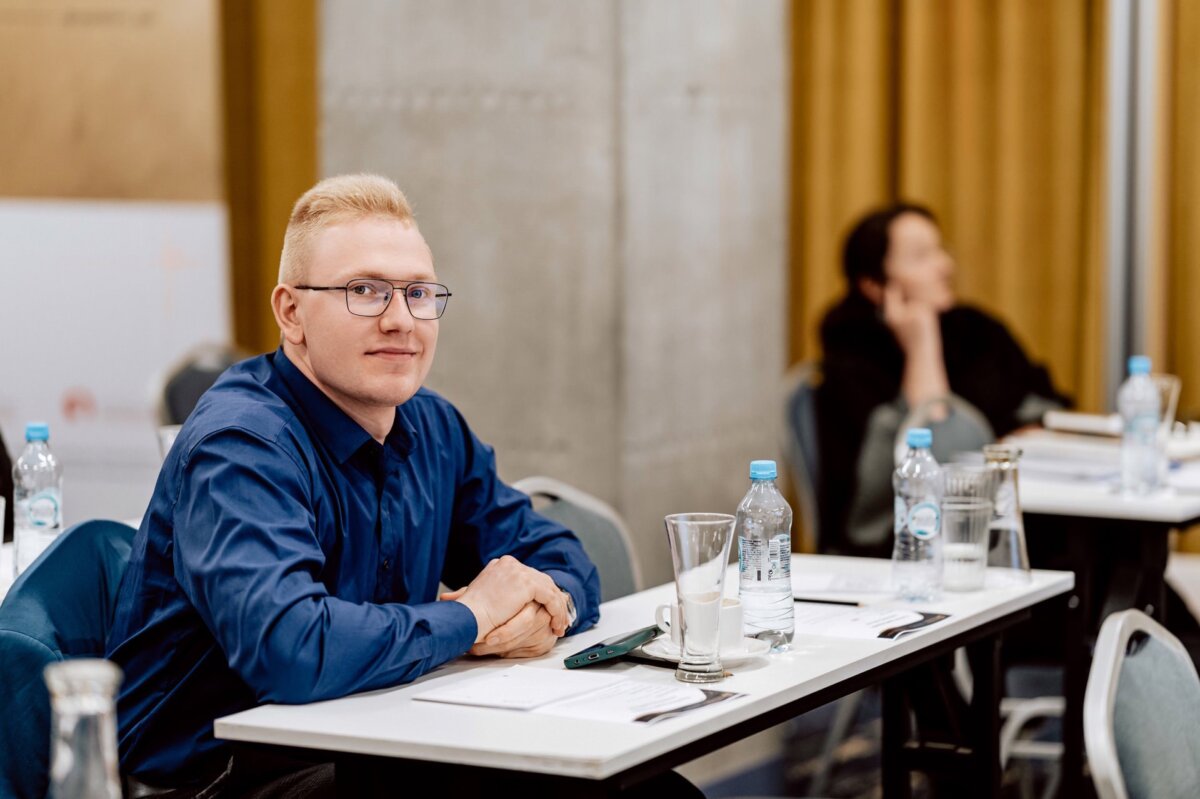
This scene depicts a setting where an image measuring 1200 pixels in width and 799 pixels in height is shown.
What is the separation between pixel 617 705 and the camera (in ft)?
6.11

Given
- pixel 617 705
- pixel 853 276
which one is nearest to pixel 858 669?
pixel 617 705

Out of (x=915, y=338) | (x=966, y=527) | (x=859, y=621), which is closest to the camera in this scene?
(x=859, y=621)

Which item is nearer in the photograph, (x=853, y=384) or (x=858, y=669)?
(x=858, y=669)

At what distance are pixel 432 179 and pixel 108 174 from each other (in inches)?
90.0

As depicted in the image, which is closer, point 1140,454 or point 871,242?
point 1140,454

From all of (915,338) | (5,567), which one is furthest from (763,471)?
(915,338)

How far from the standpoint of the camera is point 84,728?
117cm

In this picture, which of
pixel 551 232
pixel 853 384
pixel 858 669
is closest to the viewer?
pixel 858 669

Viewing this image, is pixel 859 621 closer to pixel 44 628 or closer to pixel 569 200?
pixel 44 628

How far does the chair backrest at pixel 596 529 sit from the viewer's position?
→ 284cm

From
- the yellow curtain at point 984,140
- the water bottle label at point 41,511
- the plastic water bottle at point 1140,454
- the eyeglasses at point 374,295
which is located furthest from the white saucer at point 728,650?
the yellow curtain at point 984,140

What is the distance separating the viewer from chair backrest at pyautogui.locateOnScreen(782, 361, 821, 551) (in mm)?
4535

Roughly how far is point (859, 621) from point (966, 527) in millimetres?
367

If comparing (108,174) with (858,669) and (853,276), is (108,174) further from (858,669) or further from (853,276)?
(858,669)
